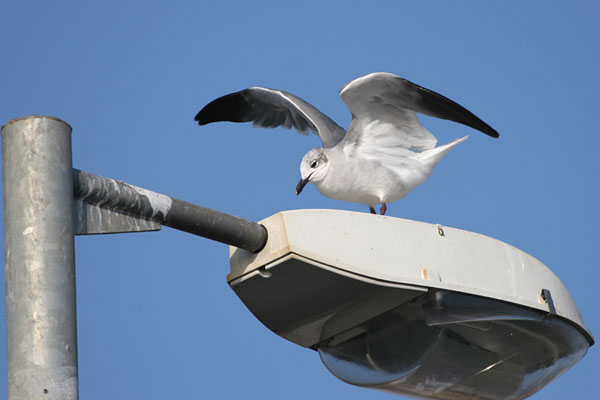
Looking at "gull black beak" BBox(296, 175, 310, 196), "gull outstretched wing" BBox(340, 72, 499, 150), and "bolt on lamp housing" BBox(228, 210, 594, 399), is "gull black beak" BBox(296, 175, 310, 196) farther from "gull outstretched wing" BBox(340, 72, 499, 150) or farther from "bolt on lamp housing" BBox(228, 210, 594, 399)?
"bolt on lamp housing" BBox(228, 210, 594, 399)

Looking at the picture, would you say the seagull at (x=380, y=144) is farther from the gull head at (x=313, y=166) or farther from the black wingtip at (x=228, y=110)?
the black wingtip at (x=228, y=110)

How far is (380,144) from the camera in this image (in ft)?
24.5

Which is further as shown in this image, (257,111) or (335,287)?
(257,111)

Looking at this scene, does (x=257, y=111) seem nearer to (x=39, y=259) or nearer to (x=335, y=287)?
(x=335, y=287)

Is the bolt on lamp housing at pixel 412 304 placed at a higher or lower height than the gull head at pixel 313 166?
lower

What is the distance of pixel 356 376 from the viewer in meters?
3.42

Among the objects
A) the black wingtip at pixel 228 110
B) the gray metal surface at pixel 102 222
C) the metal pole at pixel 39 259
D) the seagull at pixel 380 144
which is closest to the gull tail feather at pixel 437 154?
the seagull at pixel 380 144

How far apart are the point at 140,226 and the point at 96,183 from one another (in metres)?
0.17

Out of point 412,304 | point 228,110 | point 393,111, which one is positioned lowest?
point 412,304

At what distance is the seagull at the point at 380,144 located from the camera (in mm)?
7098

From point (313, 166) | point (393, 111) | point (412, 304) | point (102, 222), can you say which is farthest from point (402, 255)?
point (393, 111)

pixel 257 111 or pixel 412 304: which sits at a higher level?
pixel 257 111

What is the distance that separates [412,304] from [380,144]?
14.5ft

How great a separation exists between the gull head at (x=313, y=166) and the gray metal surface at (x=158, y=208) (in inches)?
179
